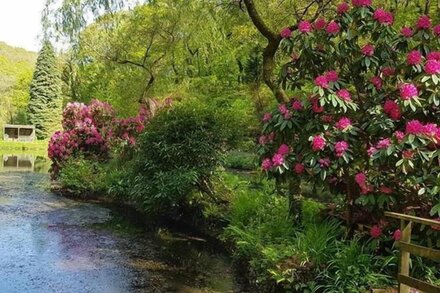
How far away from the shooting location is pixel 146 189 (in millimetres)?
9070

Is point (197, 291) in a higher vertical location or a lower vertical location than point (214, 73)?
lower

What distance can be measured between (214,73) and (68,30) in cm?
705

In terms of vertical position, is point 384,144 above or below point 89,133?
above

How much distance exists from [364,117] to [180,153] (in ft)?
14.1

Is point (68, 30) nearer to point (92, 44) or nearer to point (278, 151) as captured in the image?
point (92, 44)

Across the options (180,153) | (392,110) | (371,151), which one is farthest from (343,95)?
(180,153)

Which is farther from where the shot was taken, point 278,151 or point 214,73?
point 214,73

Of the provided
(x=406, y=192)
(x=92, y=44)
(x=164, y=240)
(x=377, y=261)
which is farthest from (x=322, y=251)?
(x=92, y=44)

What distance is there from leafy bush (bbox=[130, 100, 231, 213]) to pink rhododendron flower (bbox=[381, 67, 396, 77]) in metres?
4.13

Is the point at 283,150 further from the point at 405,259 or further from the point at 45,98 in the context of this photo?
the point at 45,98

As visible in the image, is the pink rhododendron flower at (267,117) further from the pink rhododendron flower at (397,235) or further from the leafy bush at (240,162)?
the leafy bush at (240,162)

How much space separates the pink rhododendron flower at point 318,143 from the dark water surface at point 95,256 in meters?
2.14

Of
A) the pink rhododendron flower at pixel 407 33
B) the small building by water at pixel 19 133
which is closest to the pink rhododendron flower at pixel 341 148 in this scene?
the pink rhododendron flower at pixel 407 33

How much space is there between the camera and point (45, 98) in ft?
138
